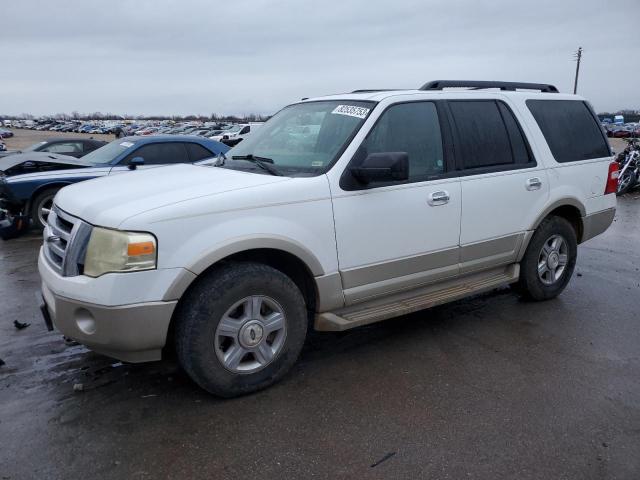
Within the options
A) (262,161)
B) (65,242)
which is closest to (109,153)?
(262,161)

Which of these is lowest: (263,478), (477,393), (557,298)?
(557,298)

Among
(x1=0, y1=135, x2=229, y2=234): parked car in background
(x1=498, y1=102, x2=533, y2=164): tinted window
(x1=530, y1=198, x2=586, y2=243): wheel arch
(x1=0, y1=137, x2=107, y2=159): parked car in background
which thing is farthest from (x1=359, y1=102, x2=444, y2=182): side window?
(x1=0, y1=137, x2=107, y2=159): parked car in background

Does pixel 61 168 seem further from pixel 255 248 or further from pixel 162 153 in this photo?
pixel 255 248

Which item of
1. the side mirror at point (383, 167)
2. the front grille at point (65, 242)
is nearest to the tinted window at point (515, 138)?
the side mirror at point (383, 167)

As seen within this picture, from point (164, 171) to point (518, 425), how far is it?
2981 mm

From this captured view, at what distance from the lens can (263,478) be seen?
104 inches

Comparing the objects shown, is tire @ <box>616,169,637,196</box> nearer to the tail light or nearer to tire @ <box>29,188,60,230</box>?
the tail light

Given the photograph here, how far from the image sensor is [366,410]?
3.27 meters

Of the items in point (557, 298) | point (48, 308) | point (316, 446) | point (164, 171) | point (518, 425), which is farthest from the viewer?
point (557, 298)

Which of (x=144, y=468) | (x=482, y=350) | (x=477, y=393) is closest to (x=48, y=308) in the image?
(x=144, y=468)

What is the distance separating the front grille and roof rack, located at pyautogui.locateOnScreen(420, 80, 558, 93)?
2858 millimetres

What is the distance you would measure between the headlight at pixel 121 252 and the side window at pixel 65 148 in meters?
10.6

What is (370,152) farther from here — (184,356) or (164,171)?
(184,356)

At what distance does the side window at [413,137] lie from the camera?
391cm
